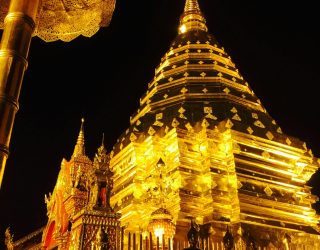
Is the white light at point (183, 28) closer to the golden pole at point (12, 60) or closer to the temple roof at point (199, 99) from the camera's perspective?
the temple roof at point (199, 99)

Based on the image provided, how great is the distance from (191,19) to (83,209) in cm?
1515

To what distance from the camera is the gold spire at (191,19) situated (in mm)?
19516

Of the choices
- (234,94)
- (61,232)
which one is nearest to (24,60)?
(61,232)

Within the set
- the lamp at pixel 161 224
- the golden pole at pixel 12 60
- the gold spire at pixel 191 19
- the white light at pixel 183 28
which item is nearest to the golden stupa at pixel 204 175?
the lamp at pixel 161 224

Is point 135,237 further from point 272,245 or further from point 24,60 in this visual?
point 24,60

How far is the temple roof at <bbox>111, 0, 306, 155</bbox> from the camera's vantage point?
12.8 metres

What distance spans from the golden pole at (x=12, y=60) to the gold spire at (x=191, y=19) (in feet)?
54.5

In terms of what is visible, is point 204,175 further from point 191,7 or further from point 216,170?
point 191,7

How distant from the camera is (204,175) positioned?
11.6 metres

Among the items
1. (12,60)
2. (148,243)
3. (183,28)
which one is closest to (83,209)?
(148,243)

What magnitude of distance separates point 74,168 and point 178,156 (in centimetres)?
385

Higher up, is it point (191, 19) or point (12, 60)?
point (191, 19)

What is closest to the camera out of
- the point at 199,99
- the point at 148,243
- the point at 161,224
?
the point at 161,224

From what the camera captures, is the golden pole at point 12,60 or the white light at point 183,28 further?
the white light at point 183,28
